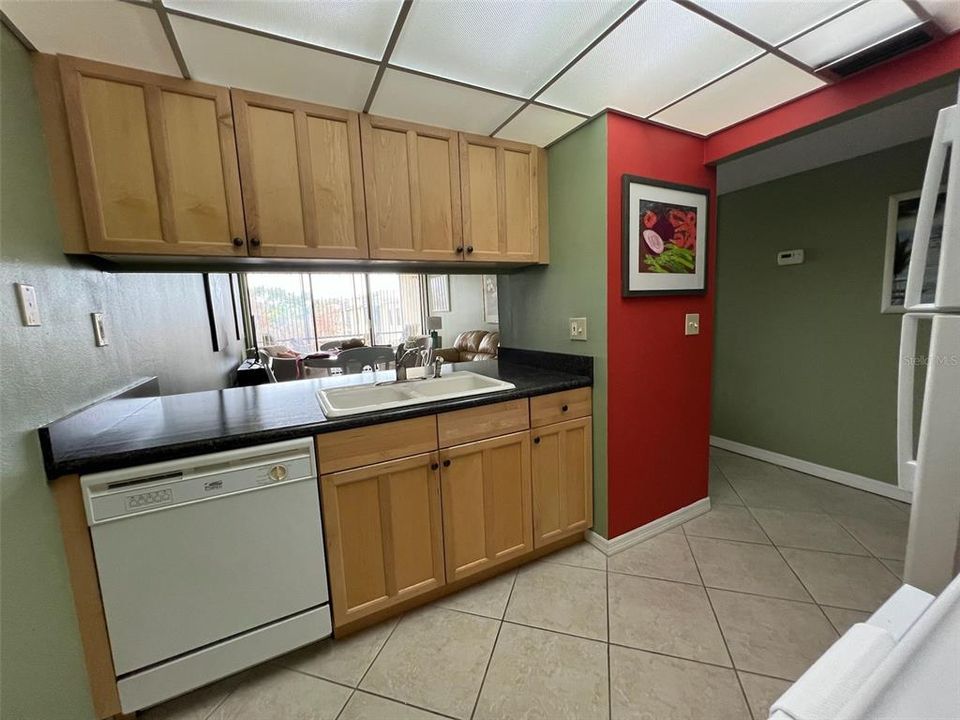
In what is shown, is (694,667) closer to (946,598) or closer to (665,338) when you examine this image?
(946,598)

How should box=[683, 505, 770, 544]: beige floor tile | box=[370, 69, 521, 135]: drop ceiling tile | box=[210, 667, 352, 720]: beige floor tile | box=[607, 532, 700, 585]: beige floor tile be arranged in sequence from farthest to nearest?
box=[683, 505, 770, 544]: beige floor tile < box=[607, 532, 700, 585]: beige floor tile < box=[370, 69, 521, 135]: drop ceiling tile < box=[210, 667, 352, 720]: beige floor tile

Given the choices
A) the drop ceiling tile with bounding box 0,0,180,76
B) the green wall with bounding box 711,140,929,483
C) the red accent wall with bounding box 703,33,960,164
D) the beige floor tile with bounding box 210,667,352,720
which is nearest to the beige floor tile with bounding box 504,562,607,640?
the beige floor tile with bounding box 210,667,352,720

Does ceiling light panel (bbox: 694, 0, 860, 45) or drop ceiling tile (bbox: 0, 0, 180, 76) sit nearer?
drop ceiling tile (bbox: 0, 0, 180, 76)

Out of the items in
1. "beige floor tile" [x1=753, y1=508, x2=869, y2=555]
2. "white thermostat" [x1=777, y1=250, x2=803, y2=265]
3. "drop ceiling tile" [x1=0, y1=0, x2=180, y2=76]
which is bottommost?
"beige floor tile" [x1=753, y1=508, x2=869, y2=555]

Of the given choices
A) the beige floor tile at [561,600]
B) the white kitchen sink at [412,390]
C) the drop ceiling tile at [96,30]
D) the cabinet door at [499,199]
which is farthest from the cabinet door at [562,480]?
the drop ceiling tile at [96,30]

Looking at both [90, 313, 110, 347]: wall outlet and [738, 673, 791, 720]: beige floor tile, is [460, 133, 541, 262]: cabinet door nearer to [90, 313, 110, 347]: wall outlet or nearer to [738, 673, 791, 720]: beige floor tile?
[90, 313, 110, 347]: wall outlet

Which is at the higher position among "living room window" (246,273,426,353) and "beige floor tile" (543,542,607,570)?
"living room window" (246,273,426,353)

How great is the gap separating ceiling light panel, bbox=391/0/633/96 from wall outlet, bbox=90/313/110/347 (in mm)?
1424

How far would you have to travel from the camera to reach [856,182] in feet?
8.02

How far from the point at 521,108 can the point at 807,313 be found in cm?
262

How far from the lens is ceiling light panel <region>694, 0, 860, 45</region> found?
3.70 ft

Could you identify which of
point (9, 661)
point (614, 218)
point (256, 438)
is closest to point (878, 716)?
point (256, 438)

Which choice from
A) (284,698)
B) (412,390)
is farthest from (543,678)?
(412,390)

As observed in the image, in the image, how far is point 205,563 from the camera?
121cm
